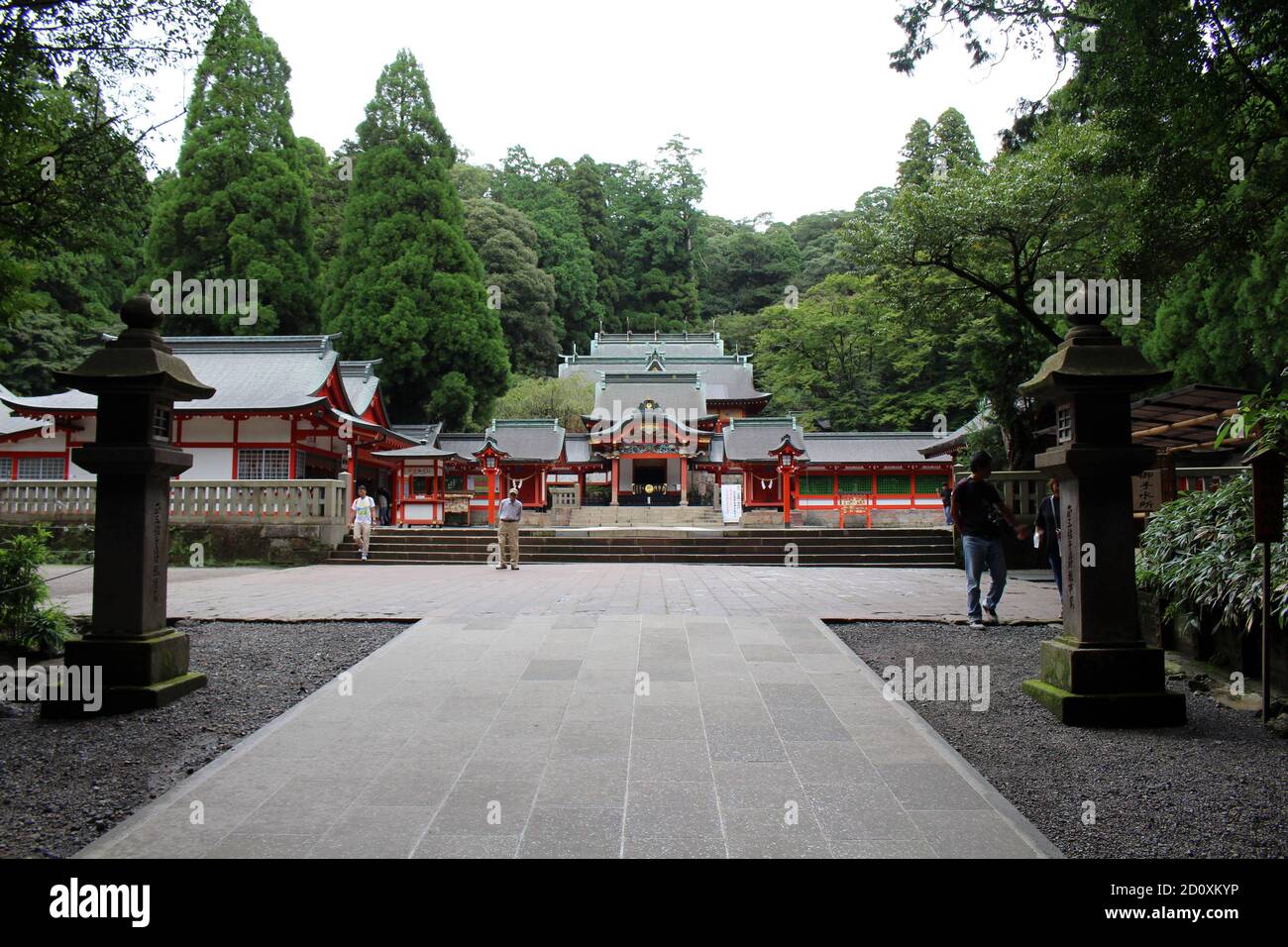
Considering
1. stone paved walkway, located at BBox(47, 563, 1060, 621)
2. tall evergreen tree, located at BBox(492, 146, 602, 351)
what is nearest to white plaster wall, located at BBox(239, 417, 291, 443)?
stone paved walkway, located at BBox(47, 563, 1060, 621)

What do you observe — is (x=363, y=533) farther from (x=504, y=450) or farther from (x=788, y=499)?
(x=788, y=499)

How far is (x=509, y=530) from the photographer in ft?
51.2

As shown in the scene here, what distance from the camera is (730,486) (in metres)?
25.9

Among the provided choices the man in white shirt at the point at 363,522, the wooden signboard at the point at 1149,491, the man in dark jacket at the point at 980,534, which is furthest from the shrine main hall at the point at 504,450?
the wooden signboard at the point at 1149,491

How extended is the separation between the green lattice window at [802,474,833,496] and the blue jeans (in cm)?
2451

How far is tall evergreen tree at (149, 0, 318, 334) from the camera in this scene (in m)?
29.9

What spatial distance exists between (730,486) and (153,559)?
21.6m

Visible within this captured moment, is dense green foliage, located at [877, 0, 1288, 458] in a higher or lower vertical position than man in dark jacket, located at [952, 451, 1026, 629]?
higher

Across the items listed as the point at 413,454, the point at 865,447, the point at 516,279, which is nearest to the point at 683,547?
the point at 413,454

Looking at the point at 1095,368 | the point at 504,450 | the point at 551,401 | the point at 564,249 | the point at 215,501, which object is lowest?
the point at 215,501

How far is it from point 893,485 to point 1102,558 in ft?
91.9

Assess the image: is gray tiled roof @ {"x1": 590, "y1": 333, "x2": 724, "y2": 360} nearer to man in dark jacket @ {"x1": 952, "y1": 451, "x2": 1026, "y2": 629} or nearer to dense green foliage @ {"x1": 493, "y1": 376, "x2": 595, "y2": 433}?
dense green foliage @ {"x1": 493, "y1": 376, "x2": 595, "y2": 433}
